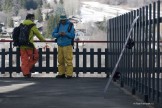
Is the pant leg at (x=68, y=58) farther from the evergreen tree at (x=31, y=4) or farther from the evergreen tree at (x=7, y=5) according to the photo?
the evergreen tree at (x=7, y=5)


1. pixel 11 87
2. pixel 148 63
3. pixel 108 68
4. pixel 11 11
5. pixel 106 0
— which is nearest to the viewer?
pixel 148 63

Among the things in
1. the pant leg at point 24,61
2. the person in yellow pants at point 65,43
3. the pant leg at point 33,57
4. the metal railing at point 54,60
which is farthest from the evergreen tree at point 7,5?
the person in yellow pants at point 65,43

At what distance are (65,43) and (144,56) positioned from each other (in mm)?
6769

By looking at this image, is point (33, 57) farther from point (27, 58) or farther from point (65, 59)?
point (65, 59)

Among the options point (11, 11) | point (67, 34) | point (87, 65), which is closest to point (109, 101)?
point (67, 34)

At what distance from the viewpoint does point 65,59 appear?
20.1 m

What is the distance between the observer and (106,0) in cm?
13862

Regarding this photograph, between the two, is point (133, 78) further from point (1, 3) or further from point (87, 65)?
point (1, 3)

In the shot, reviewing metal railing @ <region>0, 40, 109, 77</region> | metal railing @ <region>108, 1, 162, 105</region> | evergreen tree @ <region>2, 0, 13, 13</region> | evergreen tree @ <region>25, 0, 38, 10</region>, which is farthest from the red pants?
evergreen tree @ <region>2, 0, 13, 13</region>

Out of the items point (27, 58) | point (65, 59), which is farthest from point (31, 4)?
point (65, 59)

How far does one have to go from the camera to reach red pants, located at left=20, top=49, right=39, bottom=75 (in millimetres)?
20141

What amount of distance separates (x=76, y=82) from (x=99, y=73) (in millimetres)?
2753

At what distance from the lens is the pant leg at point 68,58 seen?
65.2 feet

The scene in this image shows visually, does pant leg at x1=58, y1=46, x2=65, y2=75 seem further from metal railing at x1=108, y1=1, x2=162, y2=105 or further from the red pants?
metal railing at x1=108, y1=1, x2=162, y2=105
